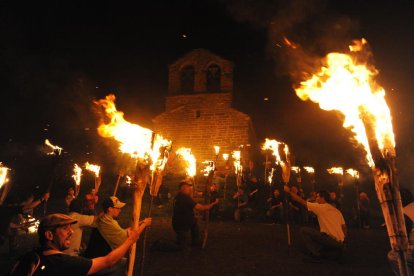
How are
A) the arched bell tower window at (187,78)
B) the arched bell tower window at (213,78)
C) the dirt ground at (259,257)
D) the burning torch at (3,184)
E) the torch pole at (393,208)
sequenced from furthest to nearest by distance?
the arched bell tower window at (187,78) → the arched bell tower window at (213,78) → the burning torch at (3,184) → the dirt ground at (259,257) → the torch pole at (393,208)

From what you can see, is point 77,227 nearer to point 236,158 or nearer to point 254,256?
point 254,256

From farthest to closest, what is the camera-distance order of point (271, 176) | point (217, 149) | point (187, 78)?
point (187, 78) → point (217, 149) → point (271, 176)

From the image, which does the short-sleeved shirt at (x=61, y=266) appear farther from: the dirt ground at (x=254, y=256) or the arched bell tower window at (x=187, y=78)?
the arched bell tower window at (x=187, y=78)

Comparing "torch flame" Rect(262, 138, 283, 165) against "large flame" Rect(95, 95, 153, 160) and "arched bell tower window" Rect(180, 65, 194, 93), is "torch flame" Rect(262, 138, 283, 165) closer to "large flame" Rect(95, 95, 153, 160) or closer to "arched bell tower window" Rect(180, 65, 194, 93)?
"large flame" Rect(95, 95, 153, 160)

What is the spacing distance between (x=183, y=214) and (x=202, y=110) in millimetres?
16857

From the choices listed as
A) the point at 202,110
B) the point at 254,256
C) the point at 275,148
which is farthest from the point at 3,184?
the point at 202,110

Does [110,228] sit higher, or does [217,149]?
[217,149]

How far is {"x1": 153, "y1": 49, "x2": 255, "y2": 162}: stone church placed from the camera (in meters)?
24.0

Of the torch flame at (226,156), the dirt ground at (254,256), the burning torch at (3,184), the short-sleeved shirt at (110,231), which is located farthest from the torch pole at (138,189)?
the torch flame at (226,156)

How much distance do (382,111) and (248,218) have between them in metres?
10.6

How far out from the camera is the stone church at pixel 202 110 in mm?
23953

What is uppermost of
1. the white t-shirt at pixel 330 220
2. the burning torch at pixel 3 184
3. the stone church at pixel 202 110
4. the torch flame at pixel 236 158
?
the stone church at pixel 202 110

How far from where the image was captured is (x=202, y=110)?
82.3 ft

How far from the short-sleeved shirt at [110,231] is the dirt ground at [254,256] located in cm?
211
